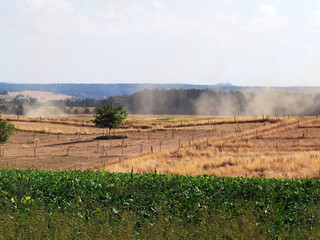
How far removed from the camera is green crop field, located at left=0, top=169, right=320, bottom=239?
32.0ft

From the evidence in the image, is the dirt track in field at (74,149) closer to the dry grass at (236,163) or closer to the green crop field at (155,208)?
the dry grass at (236,163)

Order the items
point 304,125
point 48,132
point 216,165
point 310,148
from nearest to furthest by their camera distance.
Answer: point 216,165 → point 310,148 → point 304,125 → point 48,132

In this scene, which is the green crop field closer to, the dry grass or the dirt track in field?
the dry grass

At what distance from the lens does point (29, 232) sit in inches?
384

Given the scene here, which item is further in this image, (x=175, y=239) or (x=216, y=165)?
(x=216, y=165)

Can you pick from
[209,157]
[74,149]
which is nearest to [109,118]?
[74,149]

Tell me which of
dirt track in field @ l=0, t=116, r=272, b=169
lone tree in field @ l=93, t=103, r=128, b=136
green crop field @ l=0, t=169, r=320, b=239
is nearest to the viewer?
green crop field @ l=0, t=169, r=320, b=239

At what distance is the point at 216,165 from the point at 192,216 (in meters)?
17.7

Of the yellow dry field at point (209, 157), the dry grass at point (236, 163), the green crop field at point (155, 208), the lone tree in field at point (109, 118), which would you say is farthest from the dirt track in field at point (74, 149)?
the green crop field at point (155, 208)

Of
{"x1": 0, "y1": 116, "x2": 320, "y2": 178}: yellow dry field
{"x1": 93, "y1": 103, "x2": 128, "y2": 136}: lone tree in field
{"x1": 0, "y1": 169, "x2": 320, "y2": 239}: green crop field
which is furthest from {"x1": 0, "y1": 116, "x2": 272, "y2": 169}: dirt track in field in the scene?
{"x1": 0, "y1": 169, "x2": 320, "y2": 239}: green crop field

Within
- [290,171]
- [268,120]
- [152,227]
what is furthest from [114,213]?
[268,120]

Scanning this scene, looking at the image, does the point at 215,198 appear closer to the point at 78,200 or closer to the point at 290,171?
the point at 78,200

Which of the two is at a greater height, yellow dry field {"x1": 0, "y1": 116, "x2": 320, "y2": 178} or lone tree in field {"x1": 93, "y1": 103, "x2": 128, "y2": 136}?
lone tree in field {"x1": 93, "y1": 103, "x2": 128, "y2": 136}

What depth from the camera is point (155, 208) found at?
1156 centimetres
